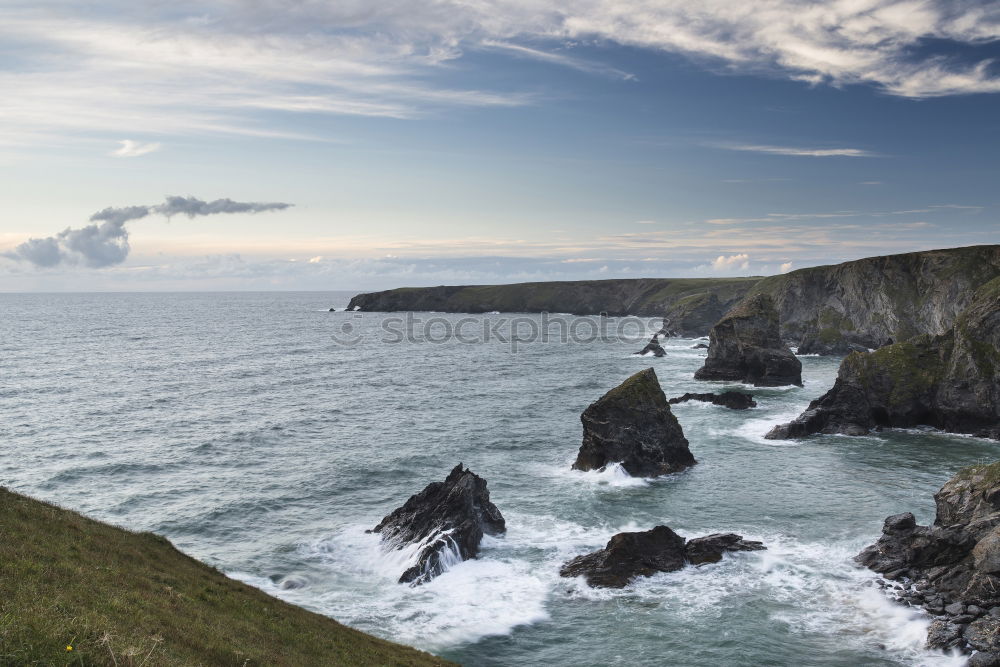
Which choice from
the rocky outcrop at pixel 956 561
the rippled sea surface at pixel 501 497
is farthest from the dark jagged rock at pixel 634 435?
the rocky outcrop at pixel 956 561

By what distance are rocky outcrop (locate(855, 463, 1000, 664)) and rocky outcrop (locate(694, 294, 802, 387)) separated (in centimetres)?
5907

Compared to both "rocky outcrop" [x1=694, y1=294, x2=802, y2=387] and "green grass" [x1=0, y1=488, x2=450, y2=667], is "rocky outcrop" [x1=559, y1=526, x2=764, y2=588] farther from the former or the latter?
"rocky outcrop" [x1=694, y1=294, x2=802, y2=387]

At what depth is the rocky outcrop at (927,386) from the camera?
61250 mm

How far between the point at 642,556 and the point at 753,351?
68.8 metres

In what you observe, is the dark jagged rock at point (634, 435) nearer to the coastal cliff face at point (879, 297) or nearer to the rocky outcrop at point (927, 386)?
the rocky outcrop at point (927, 386)

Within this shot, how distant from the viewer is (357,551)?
39.4 m

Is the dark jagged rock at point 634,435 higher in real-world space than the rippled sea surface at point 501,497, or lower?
higher

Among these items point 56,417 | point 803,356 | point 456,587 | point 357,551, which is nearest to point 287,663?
point 456,587

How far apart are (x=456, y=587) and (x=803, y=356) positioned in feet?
385

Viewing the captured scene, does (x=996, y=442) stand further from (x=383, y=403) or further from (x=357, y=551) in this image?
(x=383, y=403)

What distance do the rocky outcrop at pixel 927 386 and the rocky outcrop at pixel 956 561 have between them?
91.0ft

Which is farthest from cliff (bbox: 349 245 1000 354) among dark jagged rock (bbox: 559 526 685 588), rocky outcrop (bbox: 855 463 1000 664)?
dark jagged rock (bbox: 559 526 685 588)

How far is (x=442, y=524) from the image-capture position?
129 ft

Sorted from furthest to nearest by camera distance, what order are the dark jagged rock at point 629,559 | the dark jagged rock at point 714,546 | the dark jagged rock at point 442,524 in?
the dark jagged rock at point 442,524 < the dark jagged rock at point 714,546 < the dark jagged rock at point 629,559
